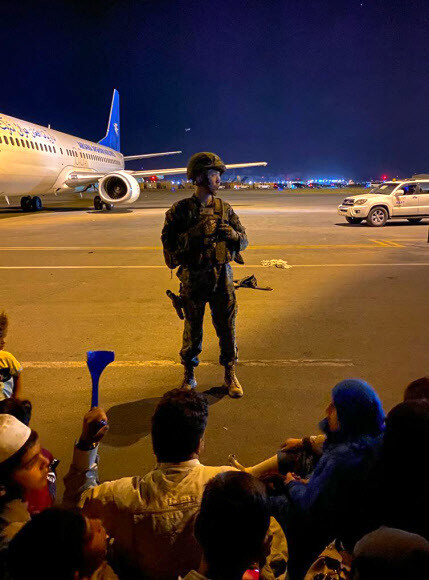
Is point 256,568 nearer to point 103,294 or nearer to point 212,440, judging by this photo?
point 212,440

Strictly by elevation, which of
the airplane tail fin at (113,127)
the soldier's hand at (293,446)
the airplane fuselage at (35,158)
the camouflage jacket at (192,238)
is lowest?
the soldier's hand at (293,446)

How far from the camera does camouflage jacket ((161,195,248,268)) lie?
13.1 feet

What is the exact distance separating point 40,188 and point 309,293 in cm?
1712

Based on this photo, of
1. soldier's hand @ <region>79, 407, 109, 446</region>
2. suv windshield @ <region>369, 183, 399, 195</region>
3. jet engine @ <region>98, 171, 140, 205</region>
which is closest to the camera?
soldier's hand @ <region>79, 407, 109, 446</region>

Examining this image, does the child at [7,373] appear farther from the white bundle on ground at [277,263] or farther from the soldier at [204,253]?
the white bundle on ground at [277,263]

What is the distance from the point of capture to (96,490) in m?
2.03

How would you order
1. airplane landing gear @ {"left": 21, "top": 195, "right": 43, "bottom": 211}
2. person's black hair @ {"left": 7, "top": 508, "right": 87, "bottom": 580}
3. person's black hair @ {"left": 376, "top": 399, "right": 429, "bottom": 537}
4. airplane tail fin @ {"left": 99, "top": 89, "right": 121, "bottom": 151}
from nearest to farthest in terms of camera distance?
person's black hair @ {"left": 7, "top": 508, "right": 87, "bottom": 580} < person's black hair @ {"left": 376, "top": 399, "right": 429, "bottom": 537} < airplane landing gear @ {"left": 21, "top": 195, "right": 43, "bottom": 211} < airplane tail fin @ {"left": 99, "top": 89, "right": 121, "bottom": 151}

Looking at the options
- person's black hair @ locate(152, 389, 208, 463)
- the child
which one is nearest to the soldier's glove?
the child

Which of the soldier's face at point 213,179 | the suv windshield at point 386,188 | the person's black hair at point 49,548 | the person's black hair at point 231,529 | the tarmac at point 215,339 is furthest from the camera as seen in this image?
the suv windshield at point 386,188

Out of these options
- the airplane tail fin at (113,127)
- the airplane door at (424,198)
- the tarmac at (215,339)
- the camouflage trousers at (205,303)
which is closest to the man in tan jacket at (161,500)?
the tarmac at (215,339)

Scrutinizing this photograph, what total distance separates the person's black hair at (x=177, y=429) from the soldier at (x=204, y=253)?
197 cm

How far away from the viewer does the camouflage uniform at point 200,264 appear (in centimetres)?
399

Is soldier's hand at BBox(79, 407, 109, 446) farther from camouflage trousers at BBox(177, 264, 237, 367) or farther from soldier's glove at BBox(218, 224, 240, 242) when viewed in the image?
soldier's glove at BBox(218, 224, 240, 242)

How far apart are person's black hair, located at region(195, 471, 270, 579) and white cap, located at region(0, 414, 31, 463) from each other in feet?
3.05
